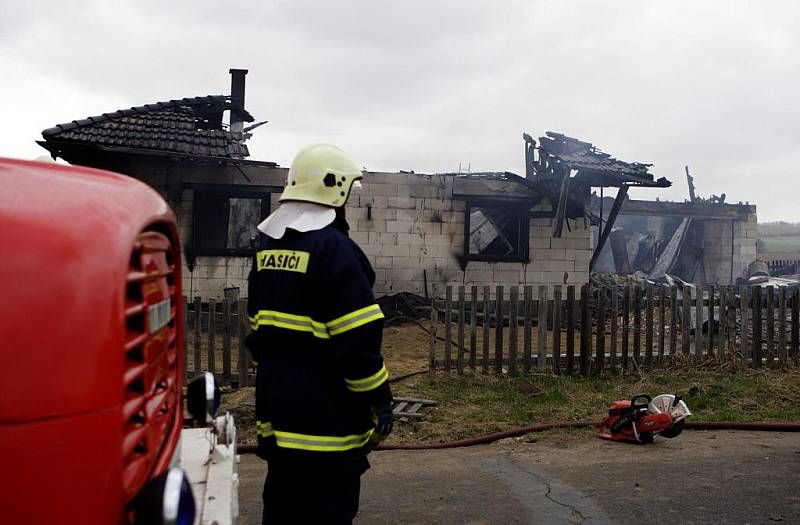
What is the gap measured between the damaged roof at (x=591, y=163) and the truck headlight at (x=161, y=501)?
12.3 metres

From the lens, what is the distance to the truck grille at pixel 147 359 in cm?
165

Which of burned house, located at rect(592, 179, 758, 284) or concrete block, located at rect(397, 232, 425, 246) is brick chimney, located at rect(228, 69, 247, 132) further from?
burned house, located at rect(592, 179, 758, 284)

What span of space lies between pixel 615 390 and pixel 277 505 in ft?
17.9

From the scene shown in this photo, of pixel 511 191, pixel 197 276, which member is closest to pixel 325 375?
pixel 197 276

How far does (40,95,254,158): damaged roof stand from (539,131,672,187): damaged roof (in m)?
5.74

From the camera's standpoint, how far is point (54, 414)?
136 cm

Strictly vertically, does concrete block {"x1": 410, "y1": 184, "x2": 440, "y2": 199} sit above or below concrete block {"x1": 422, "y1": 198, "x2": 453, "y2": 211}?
above

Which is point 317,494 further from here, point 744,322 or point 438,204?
point 438,204

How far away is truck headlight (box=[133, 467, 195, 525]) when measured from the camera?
4.95 ft

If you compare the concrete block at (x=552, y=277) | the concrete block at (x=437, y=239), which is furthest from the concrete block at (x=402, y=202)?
the concrete block at (x=552, y=277)

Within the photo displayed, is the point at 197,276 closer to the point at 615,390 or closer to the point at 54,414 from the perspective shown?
the point at 615,390

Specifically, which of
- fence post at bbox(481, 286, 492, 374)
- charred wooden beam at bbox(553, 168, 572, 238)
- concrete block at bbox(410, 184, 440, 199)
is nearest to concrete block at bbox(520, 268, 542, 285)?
charred wooden beam at bbox(553, 168, 572, 238)

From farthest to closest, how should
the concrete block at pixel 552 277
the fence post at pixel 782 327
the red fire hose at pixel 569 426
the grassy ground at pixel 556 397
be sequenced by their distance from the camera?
the concrete block at pixel 552 277 < the fence post at pixel 782 327 < the grassy ground at pixel 556 397 < the red fire hose at pixel 569 426

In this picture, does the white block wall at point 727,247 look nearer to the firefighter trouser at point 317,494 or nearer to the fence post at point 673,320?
the fence post at point 673,320
